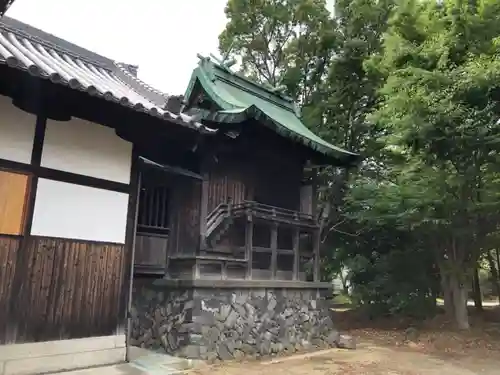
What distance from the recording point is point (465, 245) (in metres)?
13.1

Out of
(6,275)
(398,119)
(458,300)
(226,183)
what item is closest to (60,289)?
(6,275)

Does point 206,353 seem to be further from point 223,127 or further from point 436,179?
point 436,179

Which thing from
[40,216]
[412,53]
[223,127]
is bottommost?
[40,216]

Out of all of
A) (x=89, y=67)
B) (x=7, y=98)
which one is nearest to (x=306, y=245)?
(x=89, y=67)

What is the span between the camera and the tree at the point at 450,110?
9508 millimetres

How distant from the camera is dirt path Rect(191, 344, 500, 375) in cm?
770

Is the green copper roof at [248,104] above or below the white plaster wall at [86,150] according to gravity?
above

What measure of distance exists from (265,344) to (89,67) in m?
6.93

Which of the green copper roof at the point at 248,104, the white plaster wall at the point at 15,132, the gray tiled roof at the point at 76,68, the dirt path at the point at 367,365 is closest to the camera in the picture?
the gray tiled roof at the point at 76,68

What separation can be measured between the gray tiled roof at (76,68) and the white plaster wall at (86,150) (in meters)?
0.72

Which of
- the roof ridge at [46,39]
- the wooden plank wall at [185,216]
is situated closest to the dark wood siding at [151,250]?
the wooden plank wall at [185,216]

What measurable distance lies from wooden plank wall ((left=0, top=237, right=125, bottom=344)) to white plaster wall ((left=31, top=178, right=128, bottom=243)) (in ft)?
0.44

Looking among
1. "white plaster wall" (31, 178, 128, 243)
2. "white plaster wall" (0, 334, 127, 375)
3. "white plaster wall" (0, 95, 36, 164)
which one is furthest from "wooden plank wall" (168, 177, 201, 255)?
"white plaster wall" (0, 95, 36, 164)

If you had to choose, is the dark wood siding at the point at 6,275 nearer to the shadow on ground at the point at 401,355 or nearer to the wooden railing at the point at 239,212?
the shadow on ground at the point at 401,355
